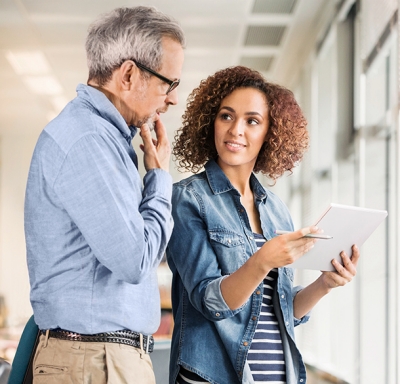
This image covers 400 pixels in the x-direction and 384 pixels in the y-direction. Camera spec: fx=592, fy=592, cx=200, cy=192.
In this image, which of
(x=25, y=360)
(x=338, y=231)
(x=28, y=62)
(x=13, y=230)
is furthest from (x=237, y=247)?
(x=28, y=62)

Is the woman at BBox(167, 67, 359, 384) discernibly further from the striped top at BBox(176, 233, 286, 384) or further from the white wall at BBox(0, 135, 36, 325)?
the white wall at BBox(0, 135, 36, 325)

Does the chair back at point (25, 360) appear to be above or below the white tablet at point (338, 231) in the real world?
below

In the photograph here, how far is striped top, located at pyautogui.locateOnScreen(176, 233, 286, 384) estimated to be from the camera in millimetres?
1496

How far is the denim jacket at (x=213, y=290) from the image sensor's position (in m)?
1.47

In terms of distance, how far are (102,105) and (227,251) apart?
0.51m

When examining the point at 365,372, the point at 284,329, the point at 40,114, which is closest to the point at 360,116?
the point at 365,372

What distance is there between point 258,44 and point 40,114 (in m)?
2.15

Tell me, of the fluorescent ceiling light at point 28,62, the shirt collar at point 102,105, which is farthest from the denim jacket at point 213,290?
the fluorescent ceiling light at point 28,62

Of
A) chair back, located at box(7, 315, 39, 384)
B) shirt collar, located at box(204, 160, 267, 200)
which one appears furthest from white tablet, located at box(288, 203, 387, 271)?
chair back, located at box(7, 315, 39, 384)

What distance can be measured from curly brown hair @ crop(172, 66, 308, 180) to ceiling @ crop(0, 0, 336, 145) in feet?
10.3

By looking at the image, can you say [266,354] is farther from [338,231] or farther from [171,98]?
[171,98]

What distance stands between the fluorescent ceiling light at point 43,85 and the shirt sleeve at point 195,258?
4.38 metres

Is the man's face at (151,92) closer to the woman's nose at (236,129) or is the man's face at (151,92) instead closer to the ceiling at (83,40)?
the woman's nose at (236,129)

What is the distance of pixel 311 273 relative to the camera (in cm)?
549
